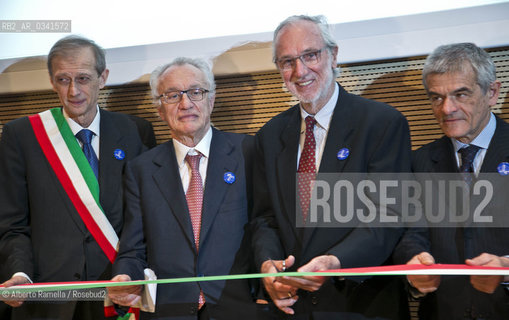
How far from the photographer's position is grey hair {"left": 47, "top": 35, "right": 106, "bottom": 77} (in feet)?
7.20

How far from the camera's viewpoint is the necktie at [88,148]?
2.17 metres

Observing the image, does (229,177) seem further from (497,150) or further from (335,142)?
(497,150)

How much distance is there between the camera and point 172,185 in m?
1.97

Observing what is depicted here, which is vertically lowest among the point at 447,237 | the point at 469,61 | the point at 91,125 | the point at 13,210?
the point at 447,237

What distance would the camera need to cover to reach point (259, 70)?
7.03 feet

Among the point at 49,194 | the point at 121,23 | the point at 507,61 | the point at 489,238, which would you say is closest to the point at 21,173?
the point at 49,194

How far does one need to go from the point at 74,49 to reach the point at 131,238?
31.6 inches

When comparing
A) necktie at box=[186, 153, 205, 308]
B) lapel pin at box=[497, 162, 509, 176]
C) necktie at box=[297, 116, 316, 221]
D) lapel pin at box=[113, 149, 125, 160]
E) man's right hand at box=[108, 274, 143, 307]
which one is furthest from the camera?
lapel pin at box=[113, 149, 125, 160]

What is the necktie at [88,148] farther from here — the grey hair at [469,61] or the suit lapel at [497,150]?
the suit lapel at [497,150]

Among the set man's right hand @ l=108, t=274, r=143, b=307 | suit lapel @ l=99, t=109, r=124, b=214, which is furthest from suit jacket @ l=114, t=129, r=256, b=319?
man's right hand @ l=108, t=274, r=143, b=307

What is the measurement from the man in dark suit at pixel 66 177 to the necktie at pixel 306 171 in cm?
71

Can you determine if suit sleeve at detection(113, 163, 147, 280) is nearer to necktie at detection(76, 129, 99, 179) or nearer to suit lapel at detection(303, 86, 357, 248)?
necktie at detection(76, 129, 99, 179)

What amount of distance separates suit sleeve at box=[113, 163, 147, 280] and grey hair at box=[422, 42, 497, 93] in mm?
1122

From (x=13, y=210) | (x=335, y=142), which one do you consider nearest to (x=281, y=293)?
(x=335, y=142)
